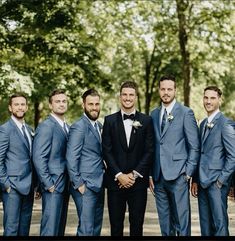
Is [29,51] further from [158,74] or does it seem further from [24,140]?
[158,74]

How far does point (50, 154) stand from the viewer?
6875 millimetres

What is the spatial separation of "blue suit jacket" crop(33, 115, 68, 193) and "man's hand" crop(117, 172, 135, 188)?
2.56 ft

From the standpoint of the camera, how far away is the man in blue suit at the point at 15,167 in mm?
6859

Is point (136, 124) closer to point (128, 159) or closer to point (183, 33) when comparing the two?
point (128, 159)

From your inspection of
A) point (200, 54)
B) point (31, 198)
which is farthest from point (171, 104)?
point (200, 54)

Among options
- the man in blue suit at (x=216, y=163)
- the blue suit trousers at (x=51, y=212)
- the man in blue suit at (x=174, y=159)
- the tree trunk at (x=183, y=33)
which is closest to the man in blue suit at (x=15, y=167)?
the blue suit trousers at (x=51, y=212)

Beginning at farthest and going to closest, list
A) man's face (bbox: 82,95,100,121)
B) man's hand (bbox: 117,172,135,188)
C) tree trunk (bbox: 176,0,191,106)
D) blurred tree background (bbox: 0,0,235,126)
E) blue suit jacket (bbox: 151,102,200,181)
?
tree trunk (bbox: 176,0,191,106) → blurred tree background (bbox: 0,0,235,126) → man's face (bbox: 82,95,100,121) → blue suit jacket (bbox: 151,102,200,181) → man's hand (bbox: 117,172,135,188)

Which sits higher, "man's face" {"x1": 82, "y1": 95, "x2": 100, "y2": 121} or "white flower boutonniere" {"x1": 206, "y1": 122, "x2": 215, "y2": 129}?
"man's face" {"x1": 82, "y1": 95, "x2": 100, "y2": 121}

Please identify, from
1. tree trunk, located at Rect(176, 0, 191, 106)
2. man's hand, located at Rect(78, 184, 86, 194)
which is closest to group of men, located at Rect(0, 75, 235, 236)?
man's hand, located at Rect(78, 184, 86, 194)

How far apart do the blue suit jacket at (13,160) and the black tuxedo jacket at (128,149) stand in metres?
1.10

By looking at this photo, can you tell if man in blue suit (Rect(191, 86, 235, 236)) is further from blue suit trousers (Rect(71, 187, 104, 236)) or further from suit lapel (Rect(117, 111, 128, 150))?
blue suit trousers (Rect(71, 187, 104, 236))

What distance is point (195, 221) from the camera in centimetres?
1071

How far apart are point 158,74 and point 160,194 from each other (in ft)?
108

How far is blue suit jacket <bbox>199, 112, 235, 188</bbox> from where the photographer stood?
674 cm
